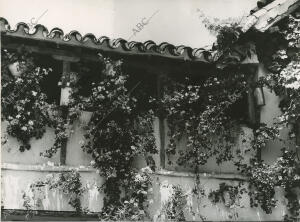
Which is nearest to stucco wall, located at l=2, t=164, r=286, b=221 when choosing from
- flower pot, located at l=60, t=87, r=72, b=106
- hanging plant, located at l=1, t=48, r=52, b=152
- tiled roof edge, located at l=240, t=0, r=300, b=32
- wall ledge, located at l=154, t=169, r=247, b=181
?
wall ledge, located at l=154, t=169, r=247, b=181

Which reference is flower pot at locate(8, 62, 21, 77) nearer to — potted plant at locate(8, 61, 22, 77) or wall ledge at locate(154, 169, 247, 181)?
potted plant at locate(8, 61, 22, 77)

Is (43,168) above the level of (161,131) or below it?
below

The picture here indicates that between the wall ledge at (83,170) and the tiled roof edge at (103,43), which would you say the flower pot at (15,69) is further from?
the wall ledge at (83,170)

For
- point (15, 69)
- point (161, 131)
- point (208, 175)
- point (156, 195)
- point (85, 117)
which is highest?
point (15, 69)

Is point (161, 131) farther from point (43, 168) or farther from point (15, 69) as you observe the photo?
point (15, 69)

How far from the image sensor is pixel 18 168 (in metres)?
A: 7.34

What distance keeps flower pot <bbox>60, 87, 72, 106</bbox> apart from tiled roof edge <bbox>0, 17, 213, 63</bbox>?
0.73 meters

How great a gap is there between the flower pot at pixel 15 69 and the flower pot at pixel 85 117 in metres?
1.13

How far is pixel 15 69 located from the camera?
25.5 feet

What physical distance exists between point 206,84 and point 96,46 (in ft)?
6.52

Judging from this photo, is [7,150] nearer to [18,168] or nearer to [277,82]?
[18,168]

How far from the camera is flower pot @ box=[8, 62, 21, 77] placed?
7641mm

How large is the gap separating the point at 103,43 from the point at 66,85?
859mm

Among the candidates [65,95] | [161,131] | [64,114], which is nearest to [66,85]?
[65,95]
